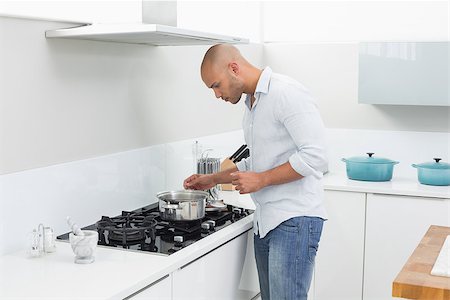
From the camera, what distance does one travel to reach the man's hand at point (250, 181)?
252 cm

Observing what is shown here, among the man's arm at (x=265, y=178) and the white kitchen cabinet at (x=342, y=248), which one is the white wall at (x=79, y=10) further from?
the white kitchen cabinet at (x=342, y=248)

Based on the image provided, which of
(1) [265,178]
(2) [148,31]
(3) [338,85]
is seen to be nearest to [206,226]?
(1) [265,178]

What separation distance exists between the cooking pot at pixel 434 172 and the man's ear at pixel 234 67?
5.86 feet

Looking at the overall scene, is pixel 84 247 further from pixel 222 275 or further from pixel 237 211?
pixel 237 211

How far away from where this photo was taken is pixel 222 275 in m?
2.65

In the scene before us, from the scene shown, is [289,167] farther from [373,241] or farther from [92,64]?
[373,241]

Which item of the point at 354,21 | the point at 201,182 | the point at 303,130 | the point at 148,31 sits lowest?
the point at 201,182

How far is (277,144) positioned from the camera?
2.55 m

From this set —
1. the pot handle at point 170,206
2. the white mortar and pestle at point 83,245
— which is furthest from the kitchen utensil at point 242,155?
the white mortar and pestle at point 83,245

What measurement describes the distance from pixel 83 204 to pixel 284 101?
0.96m

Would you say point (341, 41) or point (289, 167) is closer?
point (289, 167)

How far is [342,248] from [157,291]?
78.2 inches

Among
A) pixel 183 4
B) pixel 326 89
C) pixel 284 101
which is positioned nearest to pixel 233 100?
pixel 284 101

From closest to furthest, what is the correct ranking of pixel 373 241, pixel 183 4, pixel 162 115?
pixel 162 115, pixel 183 4, pixel 373 241
